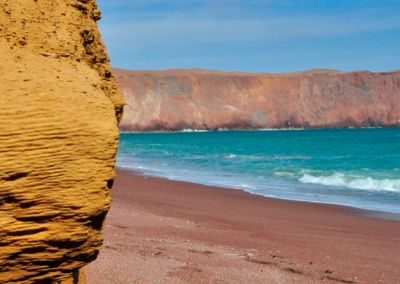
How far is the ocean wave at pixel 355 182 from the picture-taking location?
85.1 feet

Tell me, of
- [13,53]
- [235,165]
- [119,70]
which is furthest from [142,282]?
[119,70]

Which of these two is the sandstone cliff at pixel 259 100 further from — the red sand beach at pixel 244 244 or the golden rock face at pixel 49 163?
the golden rock face at pixel 49 163

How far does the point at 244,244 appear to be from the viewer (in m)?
10.3

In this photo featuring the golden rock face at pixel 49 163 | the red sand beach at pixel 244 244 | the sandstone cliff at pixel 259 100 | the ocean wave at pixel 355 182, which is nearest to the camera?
the golden rock face at pixel 49 163

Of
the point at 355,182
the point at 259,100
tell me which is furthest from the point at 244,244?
the point at 259,100

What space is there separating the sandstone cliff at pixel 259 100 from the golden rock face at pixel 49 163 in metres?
169

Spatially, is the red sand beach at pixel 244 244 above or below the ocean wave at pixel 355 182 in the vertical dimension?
above

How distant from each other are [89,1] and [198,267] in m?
3.80

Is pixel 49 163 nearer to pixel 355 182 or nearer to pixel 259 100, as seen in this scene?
pixel 355 182

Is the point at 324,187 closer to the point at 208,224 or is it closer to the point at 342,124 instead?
the point at 208,224

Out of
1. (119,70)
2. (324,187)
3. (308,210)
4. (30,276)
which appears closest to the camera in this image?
(30,276)

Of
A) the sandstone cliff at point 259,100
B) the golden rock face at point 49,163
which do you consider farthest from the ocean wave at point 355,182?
the sandstone cliff at point 259,100

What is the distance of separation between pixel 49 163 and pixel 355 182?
1025 inches

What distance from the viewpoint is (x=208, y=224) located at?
12930mm
